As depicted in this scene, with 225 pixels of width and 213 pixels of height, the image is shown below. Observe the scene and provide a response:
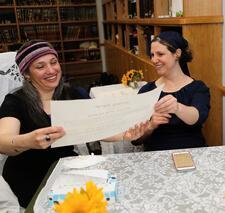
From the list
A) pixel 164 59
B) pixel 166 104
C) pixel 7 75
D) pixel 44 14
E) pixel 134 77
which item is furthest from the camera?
pixel 44 14

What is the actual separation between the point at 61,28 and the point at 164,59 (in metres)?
4.42

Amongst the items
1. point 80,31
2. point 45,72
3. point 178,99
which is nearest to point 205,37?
point 178,99

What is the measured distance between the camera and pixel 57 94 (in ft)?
4.96

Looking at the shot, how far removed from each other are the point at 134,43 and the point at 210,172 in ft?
9.72

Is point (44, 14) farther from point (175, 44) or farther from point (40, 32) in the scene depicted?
point (175, 44)

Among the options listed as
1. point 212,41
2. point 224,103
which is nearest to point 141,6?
point 212,41

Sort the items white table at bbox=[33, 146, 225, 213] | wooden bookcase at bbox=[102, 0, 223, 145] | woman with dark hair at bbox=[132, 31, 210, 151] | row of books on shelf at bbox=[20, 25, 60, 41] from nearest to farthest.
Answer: white table at bbox=[33, 146, 225, 213], woman with dark hair at bbox=[132, 31, 210, 151], wooden bookcase at bbox=[102, 0, 223, 145], row of books on shelf at bbox=[20, 25, 60, 41]

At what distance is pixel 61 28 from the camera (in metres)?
5.76

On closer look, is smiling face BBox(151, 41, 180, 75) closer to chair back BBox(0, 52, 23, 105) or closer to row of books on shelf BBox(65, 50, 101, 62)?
chair back BBox(0, 52, 23, 105)

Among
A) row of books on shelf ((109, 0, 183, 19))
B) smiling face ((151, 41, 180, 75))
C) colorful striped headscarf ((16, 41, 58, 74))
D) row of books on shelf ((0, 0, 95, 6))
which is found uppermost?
row of books on shelf ((0, 0, 95, 6))

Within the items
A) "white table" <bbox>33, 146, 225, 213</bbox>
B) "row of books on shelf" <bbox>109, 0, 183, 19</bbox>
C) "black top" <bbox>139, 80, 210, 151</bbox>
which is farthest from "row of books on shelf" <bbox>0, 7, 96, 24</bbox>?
"white table" <bbox>33, 146, 225, 213</bbox>

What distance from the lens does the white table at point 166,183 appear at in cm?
87

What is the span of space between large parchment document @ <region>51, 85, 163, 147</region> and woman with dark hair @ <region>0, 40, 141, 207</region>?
10.4 inches

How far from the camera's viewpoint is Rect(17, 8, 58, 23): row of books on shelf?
552 centimetres
